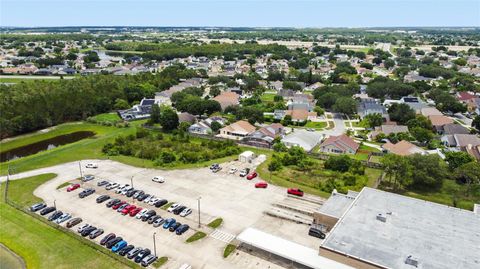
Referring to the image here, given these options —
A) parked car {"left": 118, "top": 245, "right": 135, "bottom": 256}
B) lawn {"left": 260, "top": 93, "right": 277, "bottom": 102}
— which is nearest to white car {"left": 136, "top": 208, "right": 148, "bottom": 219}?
parked car {"left": 118, "top": 245, "right": 135, "bottom": 256}

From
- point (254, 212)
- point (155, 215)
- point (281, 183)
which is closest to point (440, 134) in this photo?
point (281, 183)

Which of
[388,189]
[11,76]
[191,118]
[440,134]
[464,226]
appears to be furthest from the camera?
[11,76]

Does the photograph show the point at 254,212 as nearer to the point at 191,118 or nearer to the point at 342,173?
the point at 342,173

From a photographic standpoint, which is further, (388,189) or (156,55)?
(156,55)

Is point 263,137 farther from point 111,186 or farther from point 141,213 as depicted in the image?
point 141,213

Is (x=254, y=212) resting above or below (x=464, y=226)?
below

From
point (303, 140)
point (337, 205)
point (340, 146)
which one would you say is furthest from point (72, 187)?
point (340, 146)

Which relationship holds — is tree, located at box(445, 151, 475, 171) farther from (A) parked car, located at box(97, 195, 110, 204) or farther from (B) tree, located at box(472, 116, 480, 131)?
(A) parked car, located at box(97, 195, 110, 204)
